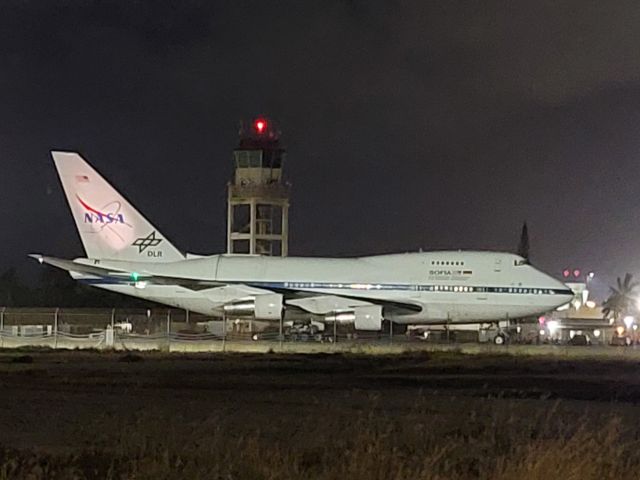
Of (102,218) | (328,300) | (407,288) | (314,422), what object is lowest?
(314,422)

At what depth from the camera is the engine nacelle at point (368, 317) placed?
52.3 metres

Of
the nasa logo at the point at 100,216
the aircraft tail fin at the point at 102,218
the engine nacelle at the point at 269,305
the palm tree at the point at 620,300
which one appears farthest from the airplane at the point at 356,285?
the palm tree at the point at 620,300

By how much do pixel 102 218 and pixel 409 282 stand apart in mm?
15401

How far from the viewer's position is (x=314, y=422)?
628 inches

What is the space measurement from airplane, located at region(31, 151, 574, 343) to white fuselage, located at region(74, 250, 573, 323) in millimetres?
46

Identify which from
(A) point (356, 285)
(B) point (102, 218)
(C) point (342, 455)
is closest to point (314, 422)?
(C) point (342, 455)

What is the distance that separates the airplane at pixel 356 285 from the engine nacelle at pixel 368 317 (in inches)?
1.8

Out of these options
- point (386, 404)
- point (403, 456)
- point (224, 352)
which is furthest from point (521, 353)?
point (403, 456)

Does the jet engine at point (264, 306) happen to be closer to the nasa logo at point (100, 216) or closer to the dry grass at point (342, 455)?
the nasa logo at point (100, 216)

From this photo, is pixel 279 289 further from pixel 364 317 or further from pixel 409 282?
pixel 409 282

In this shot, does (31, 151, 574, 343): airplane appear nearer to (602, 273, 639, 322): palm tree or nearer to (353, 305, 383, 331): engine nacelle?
(353, 305, 383, 331): engine nacelle

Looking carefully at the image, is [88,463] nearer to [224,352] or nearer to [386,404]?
[386,404]

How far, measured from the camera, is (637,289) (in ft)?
450

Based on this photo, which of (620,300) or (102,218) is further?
(620,300)
